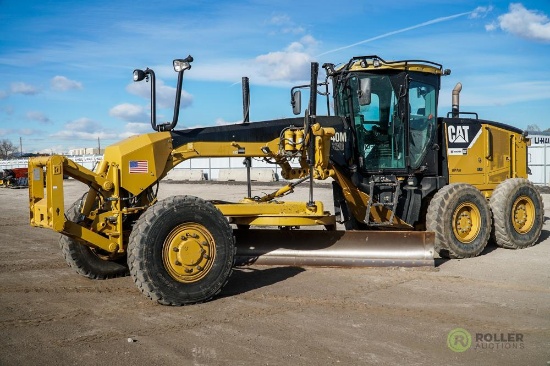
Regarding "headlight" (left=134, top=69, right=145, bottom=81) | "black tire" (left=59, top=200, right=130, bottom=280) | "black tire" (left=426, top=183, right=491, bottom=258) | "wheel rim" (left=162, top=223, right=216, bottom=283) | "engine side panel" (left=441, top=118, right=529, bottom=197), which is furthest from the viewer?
"engine side panel" (left=441, top=118, right=529, bottom=197)

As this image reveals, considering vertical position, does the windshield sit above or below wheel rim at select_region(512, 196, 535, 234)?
above

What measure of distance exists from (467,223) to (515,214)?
154 centimetres

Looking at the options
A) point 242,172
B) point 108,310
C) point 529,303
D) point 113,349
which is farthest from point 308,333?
point 242,172

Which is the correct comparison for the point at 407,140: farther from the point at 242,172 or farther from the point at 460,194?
the point at 242,172

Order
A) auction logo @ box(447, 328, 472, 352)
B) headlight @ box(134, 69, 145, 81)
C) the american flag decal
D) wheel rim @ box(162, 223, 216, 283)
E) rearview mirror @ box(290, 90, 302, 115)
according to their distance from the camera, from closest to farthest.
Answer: auction logo @ box(447, 328, 472, 352), wheel rim @ box(162, 223, 216, 283), the american flag decal, headlight @ box(134, 69, 145, 81), rearview mirror @ box(290, 90, 302, 115)

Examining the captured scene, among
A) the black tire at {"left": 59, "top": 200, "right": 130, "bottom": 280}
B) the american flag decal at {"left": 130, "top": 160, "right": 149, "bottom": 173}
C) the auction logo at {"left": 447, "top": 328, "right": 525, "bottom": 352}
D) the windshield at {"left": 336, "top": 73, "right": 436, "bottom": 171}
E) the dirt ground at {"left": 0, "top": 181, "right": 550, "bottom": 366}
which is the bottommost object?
the auction logo at {"left": 447, "top": 328, "right": 525, "bottom": 352}

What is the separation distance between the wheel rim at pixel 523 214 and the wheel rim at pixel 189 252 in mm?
6112

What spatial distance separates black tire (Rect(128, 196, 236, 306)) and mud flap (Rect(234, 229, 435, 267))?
6.00ft

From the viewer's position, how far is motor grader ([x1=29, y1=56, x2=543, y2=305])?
240 inches

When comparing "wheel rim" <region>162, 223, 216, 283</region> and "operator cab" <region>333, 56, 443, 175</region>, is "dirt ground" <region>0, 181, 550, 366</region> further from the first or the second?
"operator cab" <region>333, 56, 443, 175</region>

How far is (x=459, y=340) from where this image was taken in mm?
4941

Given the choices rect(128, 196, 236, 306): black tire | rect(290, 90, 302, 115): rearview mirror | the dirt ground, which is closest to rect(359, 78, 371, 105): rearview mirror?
rect(290, 90, 302, 115): rearview mirror

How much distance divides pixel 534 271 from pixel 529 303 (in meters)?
1.89

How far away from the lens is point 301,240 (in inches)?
320
